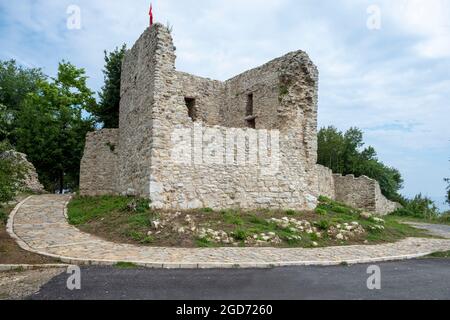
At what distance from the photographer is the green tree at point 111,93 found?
21562 millimetres

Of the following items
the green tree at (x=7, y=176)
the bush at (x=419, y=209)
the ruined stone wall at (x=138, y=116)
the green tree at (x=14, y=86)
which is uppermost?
the green tree at (x=14, y=86)

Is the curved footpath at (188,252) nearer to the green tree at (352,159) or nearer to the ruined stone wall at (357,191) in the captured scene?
the ruined stone wall at (357,191)

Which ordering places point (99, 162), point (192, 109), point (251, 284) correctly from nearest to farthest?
point (251, 284)
point (192, 109)
point (99, 162)

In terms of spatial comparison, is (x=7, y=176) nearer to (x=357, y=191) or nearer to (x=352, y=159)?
(x=357, y=191)

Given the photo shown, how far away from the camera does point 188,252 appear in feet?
29.2

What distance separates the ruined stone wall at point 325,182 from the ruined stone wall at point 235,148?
867 cm

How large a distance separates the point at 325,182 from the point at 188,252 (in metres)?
18.3

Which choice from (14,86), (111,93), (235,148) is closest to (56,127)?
(111,93)

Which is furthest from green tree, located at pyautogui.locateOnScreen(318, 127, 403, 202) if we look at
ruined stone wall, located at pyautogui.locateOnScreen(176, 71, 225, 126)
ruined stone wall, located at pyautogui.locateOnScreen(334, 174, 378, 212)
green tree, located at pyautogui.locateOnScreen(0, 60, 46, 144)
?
green tree, located at pyautogui.locateOnScreen(0, 60, 46, 144)

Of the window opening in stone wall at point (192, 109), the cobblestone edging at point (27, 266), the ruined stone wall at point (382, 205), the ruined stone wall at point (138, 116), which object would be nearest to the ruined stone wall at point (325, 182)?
the ruined stone wall at point (382, 205)

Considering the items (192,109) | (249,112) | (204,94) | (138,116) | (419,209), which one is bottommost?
(419,209)

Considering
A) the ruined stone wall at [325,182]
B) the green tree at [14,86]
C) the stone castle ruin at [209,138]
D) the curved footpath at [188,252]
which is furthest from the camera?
the green tree at [14,86]
